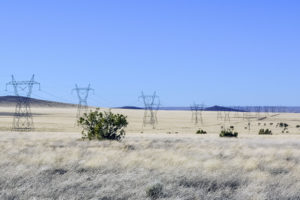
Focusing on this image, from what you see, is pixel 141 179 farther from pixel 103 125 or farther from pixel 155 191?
pixel 103 125

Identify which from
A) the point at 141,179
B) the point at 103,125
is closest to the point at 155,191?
the point at 141,179

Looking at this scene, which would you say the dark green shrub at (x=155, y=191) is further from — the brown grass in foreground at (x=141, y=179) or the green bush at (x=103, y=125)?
the green bush at (x=103, y=125)

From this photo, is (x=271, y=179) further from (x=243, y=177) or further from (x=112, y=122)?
(x=112, y=122)

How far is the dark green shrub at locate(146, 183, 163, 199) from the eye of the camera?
402 inches

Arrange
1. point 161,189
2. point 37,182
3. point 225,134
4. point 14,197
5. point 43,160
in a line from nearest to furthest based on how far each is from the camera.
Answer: point 14,197 < point 161,189 < point 37,182 < point 43,160 < point 225,134

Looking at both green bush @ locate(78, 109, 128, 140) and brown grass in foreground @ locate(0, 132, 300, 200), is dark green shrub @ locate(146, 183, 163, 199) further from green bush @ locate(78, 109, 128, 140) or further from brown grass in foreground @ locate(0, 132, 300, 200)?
green bush @ locate(78, 109, 128, 140)

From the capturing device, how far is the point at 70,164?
14969 millimetres

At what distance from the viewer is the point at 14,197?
32.7 ft

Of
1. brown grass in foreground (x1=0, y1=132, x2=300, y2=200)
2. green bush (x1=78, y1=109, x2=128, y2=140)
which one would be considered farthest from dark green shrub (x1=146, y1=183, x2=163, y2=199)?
green bush (x1=78, y1=109, x2=128, y2=140)

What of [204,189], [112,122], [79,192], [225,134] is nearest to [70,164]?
[79,192]

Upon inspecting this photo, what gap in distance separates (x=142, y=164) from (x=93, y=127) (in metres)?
19.5

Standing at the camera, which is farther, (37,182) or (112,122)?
(112,122)

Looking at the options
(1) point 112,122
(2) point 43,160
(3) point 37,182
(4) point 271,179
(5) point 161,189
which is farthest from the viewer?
(1) point 112,122

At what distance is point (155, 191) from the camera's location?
1038 centimetres
